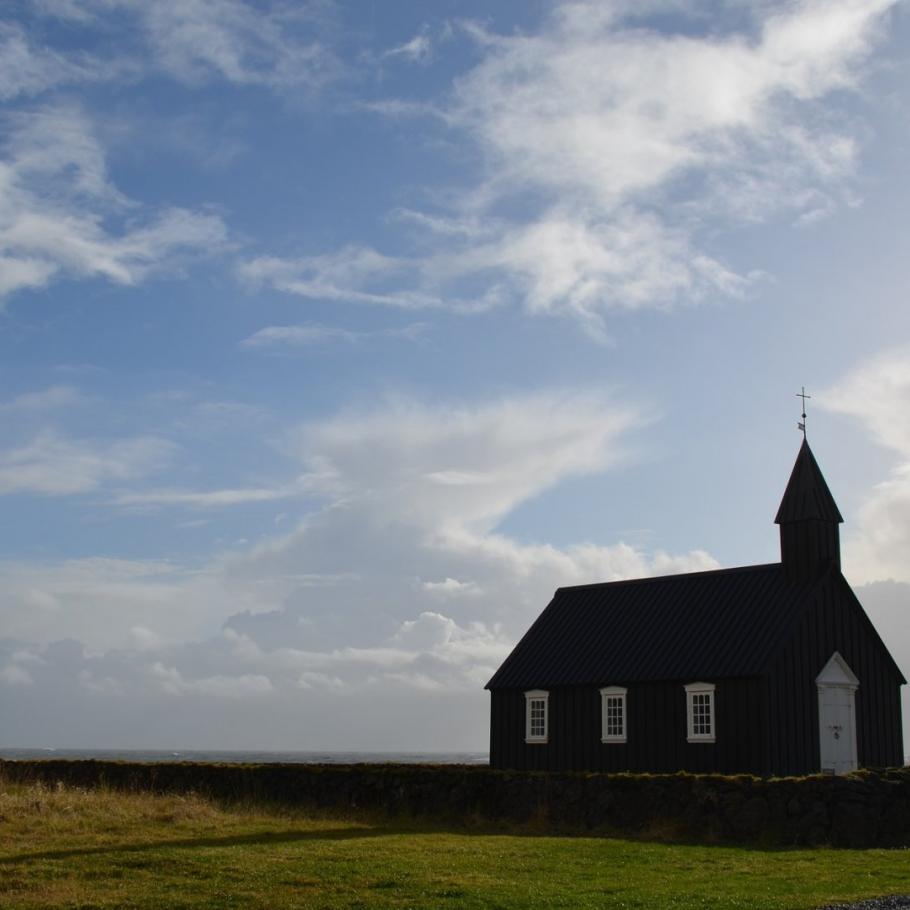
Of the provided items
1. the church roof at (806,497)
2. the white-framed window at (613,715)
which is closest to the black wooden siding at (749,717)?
the white-framed window at (613,715)

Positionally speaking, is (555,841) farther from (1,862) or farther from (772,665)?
(772,665)

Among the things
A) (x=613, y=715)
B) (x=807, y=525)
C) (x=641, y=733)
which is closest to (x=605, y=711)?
(x=613, y=715)

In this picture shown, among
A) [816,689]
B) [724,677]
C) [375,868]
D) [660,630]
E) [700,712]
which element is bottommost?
Answer: [375,868]

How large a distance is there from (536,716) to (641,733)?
4.53m

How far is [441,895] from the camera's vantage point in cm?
1658

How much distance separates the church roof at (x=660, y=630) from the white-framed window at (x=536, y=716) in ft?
1.32

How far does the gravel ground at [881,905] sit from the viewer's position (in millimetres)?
15391

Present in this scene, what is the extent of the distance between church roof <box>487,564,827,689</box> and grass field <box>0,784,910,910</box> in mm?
11866

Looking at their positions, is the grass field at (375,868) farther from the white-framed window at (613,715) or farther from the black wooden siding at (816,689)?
the white-framed window at (613,715)

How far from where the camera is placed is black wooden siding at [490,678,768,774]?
33750 millimetres

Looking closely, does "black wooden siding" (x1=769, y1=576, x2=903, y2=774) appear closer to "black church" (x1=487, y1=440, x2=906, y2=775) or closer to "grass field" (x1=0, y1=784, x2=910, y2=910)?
"black church" (x1=487, y1=440, x2=906, y2=775)

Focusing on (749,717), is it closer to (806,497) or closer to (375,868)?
(806,497)

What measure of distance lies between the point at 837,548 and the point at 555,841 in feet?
59.2

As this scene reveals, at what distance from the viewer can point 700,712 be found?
3494 centimetres
